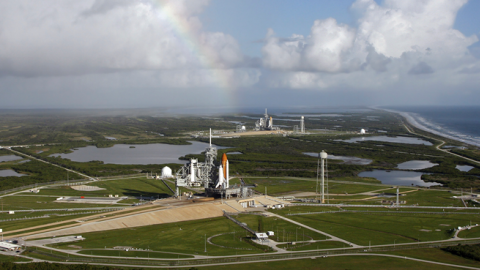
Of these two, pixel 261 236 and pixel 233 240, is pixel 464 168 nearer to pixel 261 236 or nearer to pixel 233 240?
pixel 261 236

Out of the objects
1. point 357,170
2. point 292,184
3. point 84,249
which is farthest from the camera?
point 357,170

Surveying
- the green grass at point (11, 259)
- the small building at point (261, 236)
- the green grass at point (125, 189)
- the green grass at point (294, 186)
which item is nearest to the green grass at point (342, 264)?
the small building at point (261, 236)

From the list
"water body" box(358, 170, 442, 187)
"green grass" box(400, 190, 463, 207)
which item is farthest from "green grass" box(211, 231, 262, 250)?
"water body" box(358, 170, 442, 187)

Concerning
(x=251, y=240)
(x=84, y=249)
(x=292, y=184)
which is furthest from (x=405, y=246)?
(x=292, y=184)

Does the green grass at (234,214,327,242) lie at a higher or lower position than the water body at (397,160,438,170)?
lower

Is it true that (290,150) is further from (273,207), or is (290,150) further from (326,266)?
(326,266)

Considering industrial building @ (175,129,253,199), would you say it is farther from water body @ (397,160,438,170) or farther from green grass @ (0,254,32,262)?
water body @ (397,160,438,170)

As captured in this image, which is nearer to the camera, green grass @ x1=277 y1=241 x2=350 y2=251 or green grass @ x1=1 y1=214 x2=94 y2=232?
green grass @ x1=277 y1=241 x2=350 y2=251
